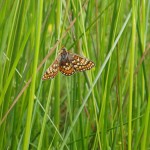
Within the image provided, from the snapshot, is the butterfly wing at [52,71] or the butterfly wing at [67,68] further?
the butterfly wing at [67,68]

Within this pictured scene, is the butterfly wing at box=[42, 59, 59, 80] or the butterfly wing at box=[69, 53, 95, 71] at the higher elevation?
the butterfly wing at box=[69, 53, 95, 71]

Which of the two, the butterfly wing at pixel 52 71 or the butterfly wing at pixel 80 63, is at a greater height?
the butterfly wing at pixel 80 63

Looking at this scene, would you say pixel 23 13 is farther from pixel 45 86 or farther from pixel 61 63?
pixel 45 86

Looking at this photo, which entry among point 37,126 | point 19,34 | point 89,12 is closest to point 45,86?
point 37,126

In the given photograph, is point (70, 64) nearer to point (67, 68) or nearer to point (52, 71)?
point (67, 68)
